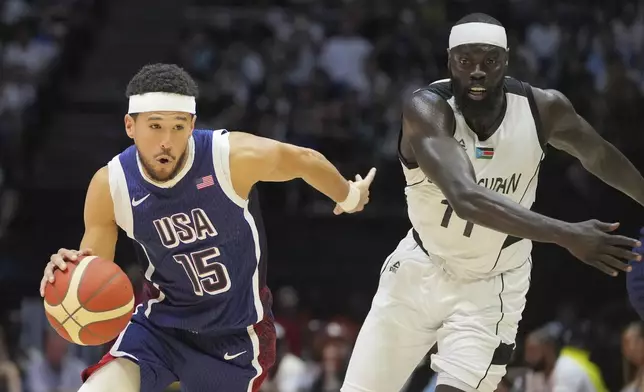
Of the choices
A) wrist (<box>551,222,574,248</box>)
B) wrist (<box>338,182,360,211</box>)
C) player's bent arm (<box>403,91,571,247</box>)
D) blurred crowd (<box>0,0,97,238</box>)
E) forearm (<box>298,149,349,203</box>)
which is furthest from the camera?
blurred crowd (<box>0,0,97,238</box>)

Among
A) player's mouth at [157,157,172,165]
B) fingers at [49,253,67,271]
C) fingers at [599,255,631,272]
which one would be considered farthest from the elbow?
fingers at [599,255,631,272]

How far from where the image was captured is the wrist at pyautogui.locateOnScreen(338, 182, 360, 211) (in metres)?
5.61

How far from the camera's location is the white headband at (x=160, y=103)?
514 centimetres

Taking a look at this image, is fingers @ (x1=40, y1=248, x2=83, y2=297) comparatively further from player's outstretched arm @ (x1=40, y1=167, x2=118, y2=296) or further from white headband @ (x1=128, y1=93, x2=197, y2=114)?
white headband @ (x1=128, y1=93, x2=197, y2=114)

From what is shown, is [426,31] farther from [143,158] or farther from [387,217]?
[143,158]

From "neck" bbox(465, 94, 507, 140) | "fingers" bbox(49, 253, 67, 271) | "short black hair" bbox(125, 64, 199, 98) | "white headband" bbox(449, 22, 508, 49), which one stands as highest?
"white headband" bbox(449, 22, 508, 49)

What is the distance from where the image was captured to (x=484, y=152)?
17.1ft

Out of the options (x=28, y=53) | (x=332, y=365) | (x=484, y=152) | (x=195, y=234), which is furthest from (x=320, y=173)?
(x=28, y=53)

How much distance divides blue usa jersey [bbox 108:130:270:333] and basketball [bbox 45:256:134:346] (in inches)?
9.5

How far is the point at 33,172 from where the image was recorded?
12.3 metres

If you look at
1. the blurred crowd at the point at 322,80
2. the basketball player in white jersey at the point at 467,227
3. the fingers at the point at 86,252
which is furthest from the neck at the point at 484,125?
the blurred crowd at the point at 322,80

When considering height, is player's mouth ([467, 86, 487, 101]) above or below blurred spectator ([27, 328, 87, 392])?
above

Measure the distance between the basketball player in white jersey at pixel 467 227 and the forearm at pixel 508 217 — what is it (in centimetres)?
32

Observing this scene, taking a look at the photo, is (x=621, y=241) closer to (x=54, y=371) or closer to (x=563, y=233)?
(x=563, y=233)
